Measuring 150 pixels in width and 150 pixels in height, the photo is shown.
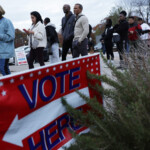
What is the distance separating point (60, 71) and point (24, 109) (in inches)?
19.5

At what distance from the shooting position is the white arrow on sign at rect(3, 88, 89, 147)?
165cm

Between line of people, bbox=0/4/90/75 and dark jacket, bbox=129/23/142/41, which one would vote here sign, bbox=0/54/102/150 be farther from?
dark jacket, bbox=129/23/142/41

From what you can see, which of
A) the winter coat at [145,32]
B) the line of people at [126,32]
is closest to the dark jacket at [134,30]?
the line of people at [126,32]

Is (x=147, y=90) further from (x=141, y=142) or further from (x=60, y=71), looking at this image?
(x=60, y=71)

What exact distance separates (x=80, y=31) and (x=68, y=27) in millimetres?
589

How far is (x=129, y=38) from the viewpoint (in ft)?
22.1

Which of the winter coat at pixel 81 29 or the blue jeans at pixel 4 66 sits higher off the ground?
the winter coat at pixel 81 29

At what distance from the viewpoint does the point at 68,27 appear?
5.68 metres

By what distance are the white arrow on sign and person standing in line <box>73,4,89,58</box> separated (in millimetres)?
3019

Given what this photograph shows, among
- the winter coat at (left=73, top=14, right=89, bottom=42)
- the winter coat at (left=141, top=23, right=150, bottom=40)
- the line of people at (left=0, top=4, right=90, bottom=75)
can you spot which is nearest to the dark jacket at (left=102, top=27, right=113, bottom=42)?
the winter coat at (left=141, top=23, right=150, bottom=40)

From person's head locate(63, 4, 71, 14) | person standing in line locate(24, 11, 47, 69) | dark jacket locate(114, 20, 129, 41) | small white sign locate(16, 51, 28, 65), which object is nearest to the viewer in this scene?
person standing in line locate(24, 11, 47, 69)

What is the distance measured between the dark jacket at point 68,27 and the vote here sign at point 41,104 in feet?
11.0

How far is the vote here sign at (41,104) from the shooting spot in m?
1.60

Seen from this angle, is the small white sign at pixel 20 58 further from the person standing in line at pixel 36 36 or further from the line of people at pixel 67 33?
the person standing in line at pixel 36 36
